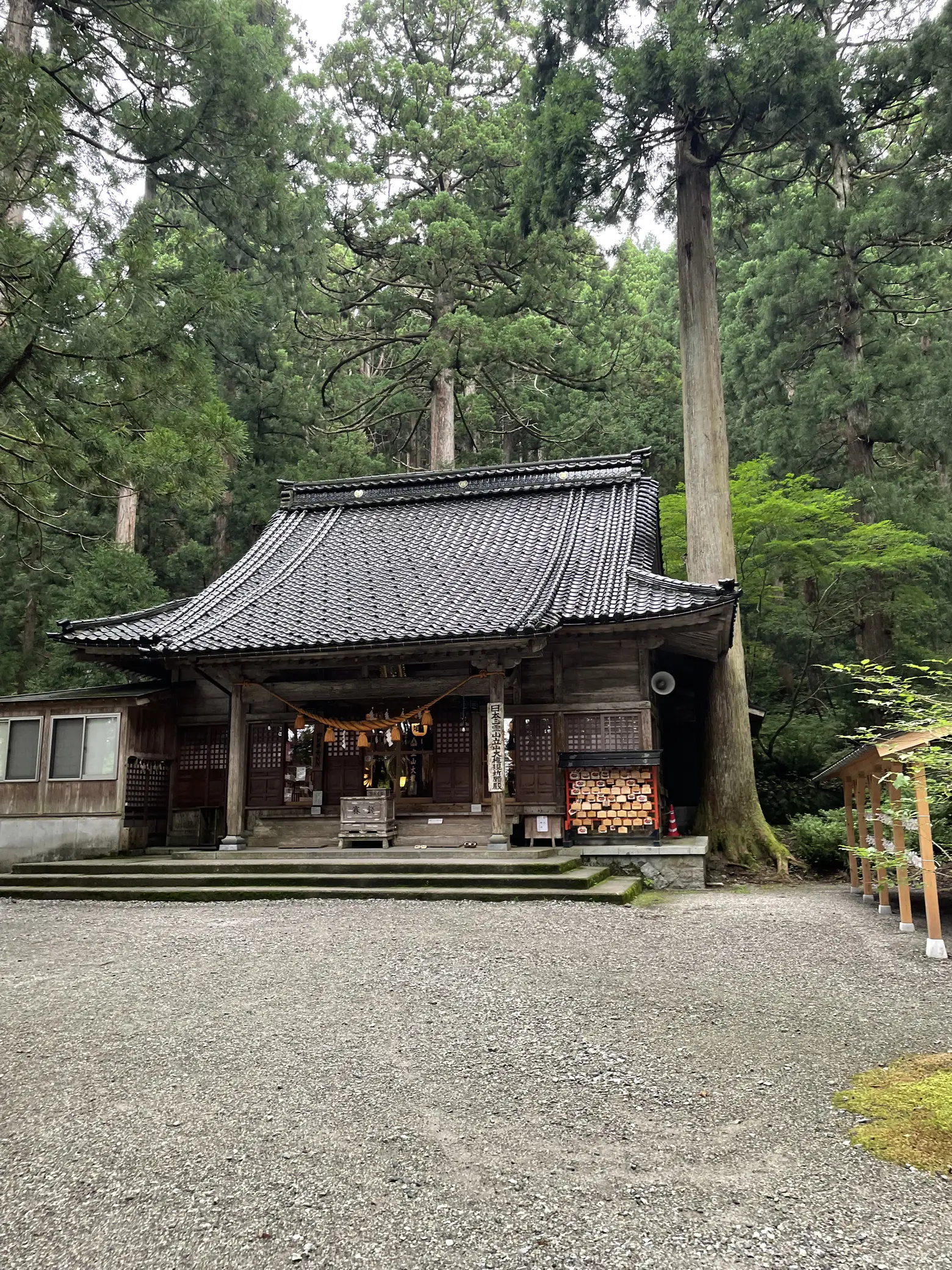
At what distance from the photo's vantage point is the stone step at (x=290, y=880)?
931 centimetres

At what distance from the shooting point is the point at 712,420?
13531 millimetres

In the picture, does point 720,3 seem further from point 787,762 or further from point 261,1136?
point 261,1136

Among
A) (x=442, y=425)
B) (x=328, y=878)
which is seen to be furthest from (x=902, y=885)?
(x=442, y=425)

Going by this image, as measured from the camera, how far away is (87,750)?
12.2 metres

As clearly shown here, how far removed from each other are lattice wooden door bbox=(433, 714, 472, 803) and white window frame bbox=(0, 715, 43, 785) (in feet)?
18.7

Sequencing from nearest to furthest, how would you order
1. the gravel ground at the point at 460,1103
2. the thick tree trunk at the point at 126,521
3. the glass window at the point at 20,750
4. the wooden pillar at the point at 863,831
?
the gravel ground at the point at 460,1103, the wooden pillar at the point at 863,831, the glass window at the point at 20,750, the thick tree trunk at the point at 126,521

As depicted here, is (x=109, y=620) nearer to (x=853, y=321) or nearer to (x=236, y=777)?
(x=236, y=777)

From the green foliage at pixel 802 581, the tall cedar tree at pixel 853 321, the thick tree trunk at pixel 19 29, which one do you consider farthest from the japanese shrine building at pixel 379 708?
the tall cedar tree at pixel 853 321

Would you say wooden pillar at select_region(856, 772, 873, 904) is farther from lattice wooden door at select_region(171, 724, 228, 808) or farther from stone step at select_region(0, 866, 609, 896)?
lattice wooden door at select_region(171, 724, 228, 808)

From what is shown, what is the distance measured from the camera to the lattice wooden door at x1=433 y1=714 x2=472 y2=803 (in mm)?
12297

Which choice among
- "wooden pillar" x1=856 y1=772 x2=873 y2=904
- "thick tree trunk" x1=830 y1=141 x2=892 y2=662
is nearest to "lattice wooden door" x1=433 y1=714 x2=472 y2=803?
"wooden pillar" x1=856 y1=772 x2=873 y2=904

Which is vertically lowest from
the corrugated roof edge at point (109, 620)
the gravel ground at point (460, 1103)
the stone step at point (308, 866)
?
the gravel ground at point (460, 1103)

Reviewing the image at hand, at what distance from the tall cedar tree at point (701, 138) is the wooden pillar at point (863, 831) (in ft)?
9.20

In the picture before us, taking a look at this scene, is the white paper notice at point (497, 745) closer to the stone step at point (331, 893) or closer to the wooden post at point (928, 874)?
the stone step at point (331, 893)
